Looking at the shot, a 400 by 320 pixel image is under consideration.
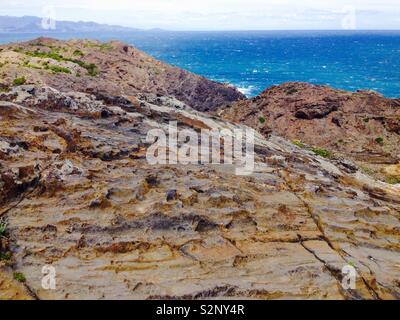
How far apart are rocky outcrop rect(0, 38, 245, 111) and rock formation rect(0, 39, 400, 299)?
33.4 m

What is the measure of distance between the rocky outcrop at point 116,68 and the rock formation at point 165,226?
109 ft

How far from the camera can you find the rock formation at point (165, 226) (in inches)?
517

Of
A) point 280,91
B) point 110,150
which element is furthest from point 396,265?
point 280,91

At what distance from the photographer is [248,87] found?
104m

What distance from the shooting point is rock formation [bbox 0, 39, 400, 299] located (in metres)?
13.1

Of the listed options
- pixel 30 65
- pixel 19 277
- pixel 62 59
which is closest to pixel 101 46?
pixel 62 59

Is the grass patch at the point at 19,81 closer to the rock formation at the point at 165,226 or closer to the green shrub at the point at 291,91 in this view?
the rock formation at the point at 165,226

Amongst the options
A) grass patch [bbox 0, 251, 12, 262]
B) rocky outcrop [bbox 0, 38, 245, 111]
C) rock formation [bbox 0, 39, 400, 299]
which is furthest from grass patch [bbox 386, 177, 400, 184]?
rocky outcrop [bbox 0, 38, 245, 111]

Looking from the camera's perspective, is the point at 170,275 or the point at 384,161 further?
the point at 384,161

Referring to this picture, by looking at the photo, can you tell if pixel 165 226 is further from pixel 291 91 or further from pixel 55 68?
pixel 291 91

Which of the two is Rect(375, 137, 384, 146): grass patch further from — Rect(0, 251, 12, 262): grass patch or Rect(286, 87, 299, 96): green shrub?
Rect(0, 251, 12, 262): grass patch

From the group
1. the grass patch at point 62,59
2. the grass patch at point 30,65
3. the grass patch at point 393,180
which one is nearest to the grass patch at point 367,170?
the grass patch at point 393,180

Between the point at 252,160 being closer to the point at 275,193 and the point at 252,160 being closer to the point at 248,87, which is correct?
the point at 275,193
